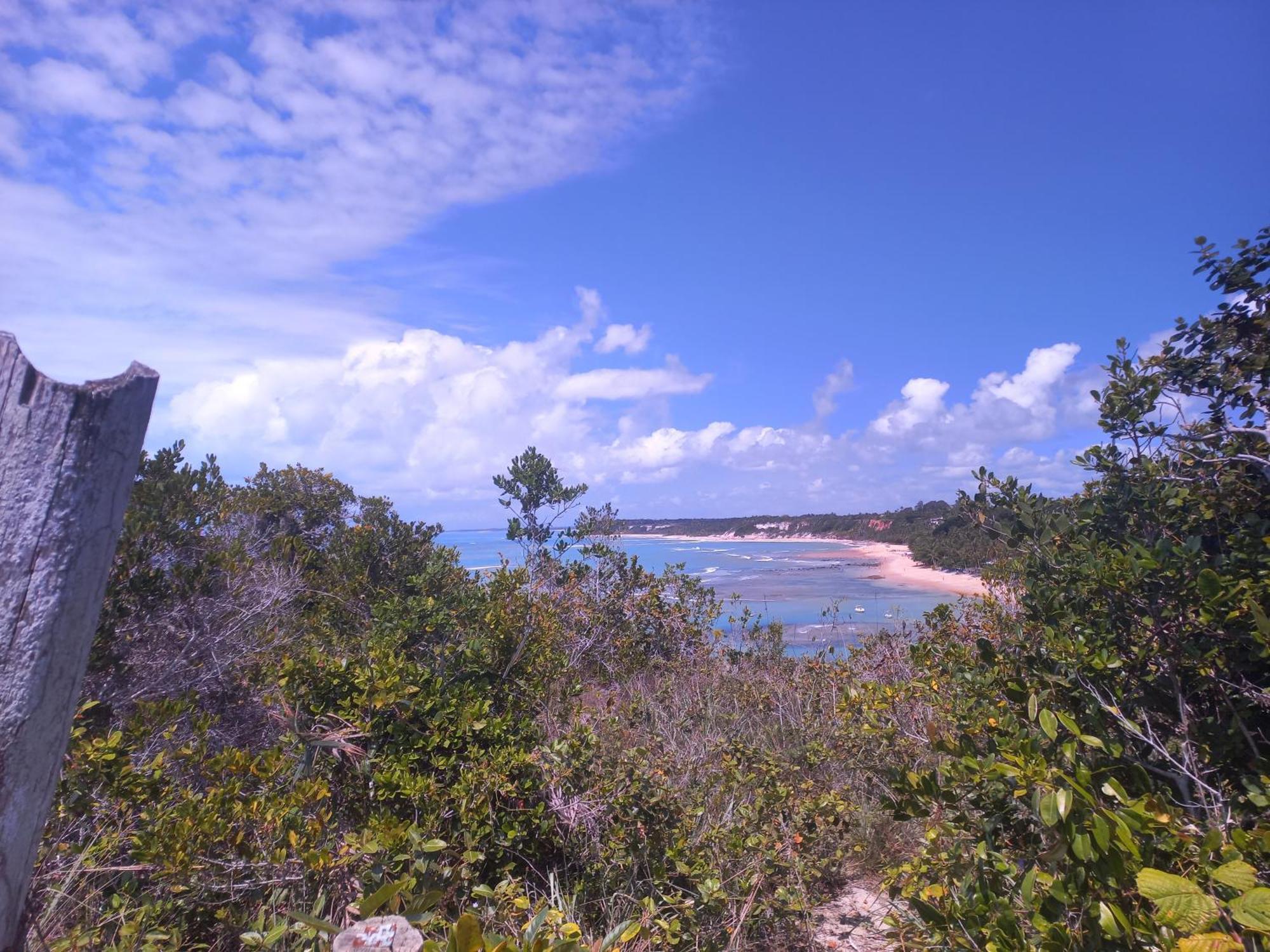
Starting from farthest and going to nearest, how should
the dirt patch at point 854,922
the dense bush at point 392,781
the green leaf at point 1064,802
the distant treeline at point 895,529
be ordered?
the distant treeline at point 895,529, the dirt patch at point 854,922, the dense bush at point 392,781, the green leaf at point 1064,802

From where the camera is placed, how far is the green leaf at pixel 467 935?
1.47 m

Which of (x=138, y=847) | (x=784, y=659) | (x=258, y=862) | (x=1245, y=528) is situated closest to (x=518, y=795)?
(x=258, y=862)

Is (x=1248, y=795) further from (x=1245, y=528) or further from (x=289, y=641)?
(x=289, y=641)

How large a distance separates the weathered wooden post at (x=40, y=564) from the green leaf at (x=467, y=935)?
3.15ft

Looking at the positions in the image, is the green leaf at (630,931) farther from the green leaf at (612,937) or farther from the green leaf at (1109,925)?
the green leaf at (1109,925)

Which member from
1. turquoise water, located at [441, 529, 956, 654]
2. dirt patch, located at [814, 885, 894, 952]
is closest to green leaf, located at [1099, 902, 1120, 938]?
dirt patch, located at [814, 885, 894, 952]

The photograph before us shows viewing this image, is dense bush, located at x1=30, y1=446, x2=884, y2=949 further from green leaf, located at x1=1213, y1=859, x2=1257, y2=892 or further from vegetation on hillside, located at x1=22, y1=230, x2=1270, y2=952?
green leaf, located at x1=1213, y1=859, x2=1257, y2=892

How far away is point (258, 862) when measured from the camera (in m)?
2.95

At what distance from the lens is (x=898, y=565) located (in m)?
21.5

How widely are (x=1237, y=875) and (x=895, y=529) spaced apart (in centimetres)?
3146

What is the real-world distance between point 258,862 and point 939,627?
5966mm

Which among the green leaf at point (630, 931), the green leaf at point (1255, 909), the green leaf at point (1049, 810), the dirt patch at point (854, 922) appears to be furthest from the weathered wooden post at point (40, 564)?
the dirt patch at point (854, 922)

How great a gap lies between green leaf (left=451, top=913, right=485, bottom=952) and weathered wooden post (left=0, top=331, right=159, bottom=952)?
3.15ft

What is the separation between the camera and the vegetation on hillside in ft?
6.75
